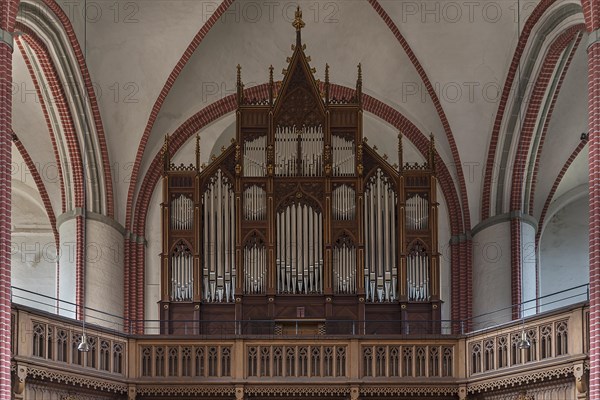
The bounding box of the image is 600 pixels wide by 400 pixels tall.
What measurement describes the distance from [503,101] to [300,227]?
5.83m

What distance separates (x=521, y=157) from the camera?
2992 cm

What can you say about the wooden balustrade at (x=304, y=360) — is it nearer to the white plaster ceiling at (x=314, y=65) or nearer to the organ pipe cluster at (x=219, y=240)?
the organ pipe cluster at (x=219, y=240)

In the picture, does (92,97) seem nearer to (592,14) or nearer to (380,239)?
(380,239)

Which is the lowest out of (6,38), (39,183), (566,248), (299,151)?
(566,248)

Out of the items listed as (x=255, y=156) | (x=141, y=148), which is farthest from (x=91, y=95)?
(x=255, y=156)

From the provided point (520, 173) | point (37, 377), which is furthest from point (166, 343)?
point (520, 173)

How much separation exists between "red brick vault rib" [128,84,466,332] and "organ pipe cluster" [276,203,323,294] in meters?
4.90

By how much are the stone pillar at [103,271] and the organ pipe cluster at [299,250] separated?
4113 millimetres

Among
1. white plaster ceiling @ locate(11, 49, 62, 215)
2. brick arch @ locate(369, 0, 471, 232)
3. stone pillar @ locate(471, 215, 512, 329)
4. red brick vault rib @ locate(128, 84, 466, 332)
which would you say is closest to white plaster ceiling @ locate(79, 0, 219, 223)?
red brick vault rib @ locate(128, 84, 466, 332)

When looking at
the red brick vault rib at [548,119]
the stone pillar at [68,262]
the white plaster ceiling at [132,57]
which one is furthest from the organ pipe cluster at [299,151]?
the red brick vault rib at [548,119]

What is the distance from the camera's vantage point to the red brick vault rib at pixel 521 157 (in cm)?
2839

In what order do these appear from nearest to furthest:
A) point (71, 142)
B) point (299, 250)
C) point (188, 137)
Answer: point (299, 250)
point (71, 142)
point (188, 137)

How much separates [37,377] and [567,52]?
1363cm

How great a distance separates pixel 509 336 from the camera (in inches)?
977
